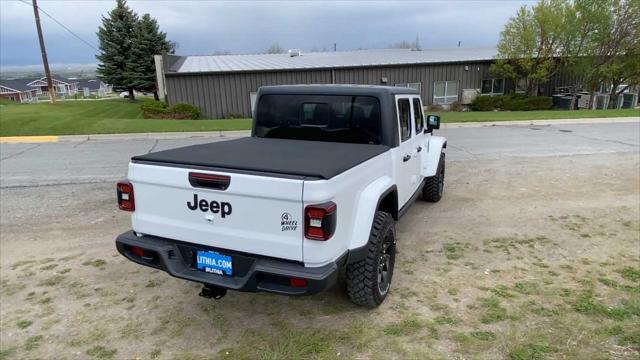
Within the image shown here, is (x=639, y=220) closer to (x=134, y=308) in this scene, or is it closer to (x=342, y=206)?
(x=342, y=206)

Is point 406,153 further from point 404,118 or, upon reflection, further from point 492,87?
point 492,87

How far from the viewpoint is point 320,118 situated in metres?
4.62

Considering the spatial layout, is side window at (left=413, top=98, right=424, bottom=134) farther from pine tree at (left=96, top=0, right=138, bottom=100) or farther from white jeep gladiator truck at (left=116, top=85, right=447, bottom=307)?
pine tree at (left=96, top=0, right=138, bottom=100)

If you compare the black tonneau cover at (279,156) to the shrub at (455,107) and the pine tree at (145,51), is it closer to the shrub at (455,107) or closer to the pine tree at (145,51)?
the shrub at (455,107)

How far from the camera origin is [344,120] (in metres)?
4.50

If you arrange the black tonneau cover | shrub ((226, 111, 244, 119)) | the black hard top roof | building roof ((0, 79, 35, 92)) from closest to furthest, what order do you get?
1. the black tonneau cover
2. the black hard top roof
3. shrub ((226, 111, 244, 119))
4. building roof ((0, 79, 35, 92))

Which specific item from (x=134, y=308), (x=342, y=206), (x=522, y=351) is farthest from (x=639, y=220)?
(x=134, y=308)

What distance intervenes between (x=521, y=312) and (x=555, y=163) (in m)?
7.39

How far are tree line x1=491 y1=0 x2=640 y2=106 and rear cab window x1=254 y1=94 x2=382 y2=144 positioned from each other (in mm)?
27596

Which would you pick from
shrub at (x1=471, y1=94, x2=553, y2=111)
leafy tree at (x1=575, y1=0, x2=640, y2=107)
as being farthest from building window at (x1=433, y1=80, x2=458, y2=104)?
leafy tree at (x1=575, y1=0, x2=640, y2=107)

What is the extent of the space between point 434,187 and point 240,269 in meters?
4.37

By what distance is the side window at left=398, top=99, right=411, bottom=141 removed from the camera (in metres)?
4.57

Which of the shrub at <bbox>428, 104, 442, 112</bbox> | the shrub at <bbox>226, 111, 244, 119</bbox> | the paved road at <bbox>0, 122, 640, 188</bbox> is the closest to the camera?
the paved road at <bbox>0, 122, 640, 188</bbox>

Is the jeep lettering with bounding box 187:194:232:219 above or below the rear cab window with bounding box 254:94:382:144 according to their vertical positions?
below
